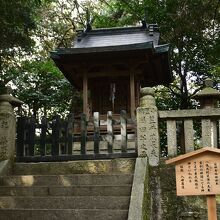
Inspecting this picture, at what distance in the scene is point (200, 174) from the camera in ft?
15.3

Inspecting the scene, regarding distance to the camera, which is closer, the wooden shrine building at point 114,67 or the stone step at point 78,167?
the stone step at point 78,167

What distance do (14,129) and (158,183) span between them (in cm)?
344

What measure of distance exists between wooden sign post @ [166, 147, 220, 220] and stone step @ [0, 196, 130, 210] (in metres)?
1.59

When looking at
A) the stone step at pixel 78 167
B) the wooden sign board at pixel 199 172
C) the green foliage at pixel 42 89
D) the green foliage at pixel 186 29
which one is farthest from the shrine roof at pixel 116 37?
the wooden sign board at pixel 199 172

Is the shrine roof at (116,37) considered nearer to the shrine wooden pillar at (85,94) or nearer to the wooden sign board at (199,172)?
the shrine wooden pillar at (85,94)

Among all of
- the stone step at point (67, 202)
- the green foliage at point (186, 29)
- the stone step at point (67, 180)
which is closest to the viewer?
the stone step at point (67, 202)

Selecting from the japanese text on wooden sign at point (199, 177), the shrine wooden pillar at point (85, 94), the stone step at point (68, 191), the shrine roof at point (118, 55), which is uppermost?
the shrine roof at point (118, 55)

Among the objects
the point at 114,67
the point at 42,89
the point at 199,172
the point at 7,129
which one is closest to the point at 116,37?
the point at 114,67

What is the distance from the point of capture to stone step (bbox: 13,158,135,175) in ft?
24.2

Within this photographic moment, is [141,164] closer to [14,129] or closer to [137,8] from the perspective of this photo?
[14,129]

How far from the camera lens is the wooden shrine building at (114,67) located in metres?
10.8

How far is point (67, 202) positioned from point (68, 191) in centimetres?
41

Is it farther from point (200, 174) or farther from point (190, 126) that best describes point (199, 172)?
point (190, 126)

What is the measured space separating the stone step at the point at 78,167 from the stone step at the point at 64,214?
1596 millimetres
